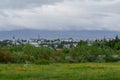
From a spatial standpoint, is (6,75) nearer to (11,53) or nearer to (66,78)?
(66,78)

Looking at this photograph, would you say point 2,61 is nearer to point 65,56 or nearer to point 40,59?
point 40,59

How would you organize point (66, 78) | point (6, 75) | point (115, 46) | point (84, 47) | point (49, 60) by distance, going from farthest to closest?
point (115, 46) → point (84, 47) → point (49, 60) → point (6, 75) → point (66, 78)

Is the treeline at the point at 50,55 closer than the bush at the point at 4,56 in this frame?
No

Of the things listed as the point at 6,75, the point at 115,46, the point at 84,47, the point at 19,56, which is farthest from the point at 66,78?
the point at 115,46

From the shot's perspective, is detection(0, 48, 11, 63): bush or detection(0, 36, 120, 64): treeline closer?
detection(0, 48, 11, 63): bush

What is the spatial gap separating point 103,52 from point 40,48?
11264 millimetres

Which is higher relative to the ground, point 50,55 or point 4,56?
point 4,56

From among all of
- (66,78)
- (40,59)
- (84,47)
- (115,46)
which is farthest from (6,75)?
(115,46)

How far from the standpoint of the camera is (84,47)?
67938mm

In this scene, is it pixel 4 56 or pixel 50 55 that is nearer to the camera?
pixel 4 56

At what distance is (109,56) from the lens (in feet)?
213

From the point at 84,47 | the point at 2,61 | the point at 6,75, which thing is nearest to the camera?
the point at 6,75

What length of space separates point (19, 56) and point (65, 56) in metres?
9.27

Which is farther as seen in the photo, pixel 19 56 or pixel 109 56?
pixel 109 56
